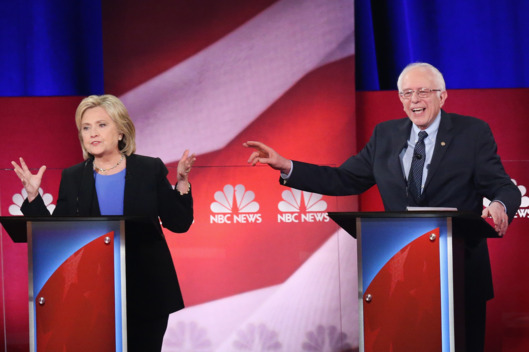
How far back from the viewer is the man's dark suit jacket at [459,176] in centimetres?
281

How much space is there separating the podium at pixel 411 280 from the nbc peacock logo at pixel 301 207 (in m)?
1.97

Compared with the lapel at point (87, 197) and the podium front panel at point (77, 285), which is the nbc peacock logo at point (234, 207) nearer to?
the lapel at point (87, 197)

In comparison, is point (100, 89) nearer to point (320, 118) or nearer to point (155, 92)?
point (155, 92)

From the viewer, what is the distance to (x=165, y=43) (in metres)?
4.36

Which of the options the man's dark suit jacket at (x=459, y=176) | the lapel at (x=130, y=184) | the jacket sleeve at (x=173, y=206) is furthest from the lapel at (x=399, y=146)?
the lapel at (x=130, y=184)

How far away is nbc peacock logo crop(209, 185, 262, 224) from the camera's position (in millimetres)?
4344

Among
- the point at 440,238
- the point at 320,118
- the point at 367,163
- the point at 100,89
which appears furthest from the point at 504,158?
the point at 100,89

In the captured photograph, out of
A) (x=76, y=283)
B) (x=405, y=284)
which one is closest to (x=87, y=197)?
(x=76, y=283)

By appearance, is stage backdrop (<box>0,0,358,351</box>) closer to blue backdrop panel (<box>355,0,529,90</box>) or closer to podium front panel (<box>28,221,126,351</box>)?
blue backdrop panel (<box>355,0,529,90</box>)

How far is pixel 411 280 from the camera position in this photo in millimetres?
2307

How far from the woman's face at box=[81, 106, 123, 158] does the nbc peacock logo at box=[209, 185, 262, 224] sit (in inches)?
55.5

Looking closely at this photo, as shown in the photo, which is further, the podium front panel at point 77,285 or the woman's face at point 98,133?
the woman's face at point 98,133

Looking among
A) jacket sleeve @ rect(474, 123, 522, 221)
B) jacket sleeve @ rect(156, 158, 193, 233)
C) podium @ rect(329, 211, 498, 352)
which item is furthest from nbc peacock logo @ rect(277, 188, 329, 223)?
podium @ rect(329, 211, 498, 352)

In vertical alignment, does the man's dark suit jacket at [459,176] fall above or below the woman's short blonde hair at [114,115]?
below
